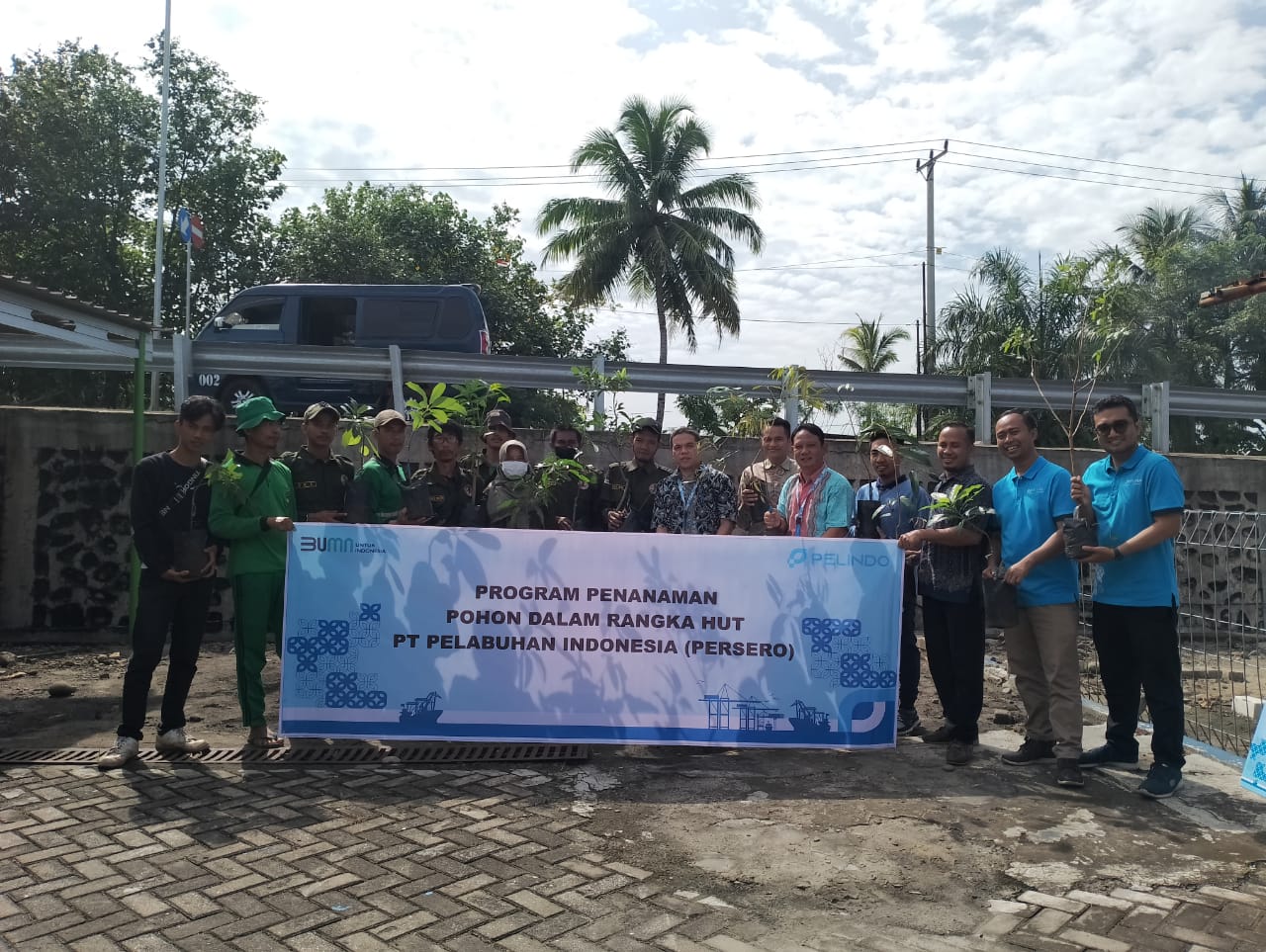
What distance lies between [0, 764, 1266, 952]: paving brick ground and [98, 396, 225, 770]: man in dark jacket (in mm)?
589

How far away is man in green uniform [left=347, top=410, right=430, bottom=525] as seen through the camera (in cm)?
533

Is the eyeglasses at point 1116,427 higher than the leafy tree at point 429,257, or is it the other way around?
the leafy tree at point 429,257

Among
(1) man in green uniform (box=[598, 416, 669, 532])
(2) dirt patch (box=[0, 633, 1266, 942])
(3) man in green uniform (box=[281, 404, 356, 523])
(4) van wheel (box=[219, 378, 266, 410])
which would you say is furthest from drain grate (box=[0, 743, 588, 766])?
(4) van wheel (box=[219, 378, 266, 410])

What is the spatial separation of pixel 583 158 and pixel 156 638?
78.6 ft

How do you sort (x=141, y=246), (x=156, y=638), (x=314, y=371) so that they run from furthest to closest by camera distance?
(x=141, y=246)
(x=314, y=371)
(x=156, y=638)

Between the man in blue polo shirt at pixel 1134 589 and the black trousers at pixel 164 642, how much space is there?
440cm

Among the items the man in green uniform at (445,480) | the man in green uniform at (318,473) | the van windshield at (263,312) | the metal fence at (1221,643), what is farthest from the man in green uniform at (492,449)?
the van windshield at (263,312)

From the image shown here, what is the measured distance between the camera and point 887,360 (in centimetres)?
3012

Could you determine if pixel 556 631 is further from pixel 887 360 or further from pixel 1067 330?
pixel 887 360

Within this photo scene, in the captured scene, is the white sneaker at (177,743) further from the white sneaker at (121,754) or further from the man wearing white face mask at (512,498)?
the man wearing white face mask at (512,498)

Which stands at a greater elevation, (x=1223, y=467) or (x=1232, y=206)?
(x=1232, y=206)

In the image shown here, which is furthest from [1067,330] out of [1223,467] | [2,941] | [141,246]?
[141,246]

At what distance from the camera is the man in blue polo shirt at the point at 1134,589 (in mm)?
4371

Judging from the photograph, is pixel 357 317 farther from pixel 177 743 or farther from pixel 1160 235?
pixel 1160 235
